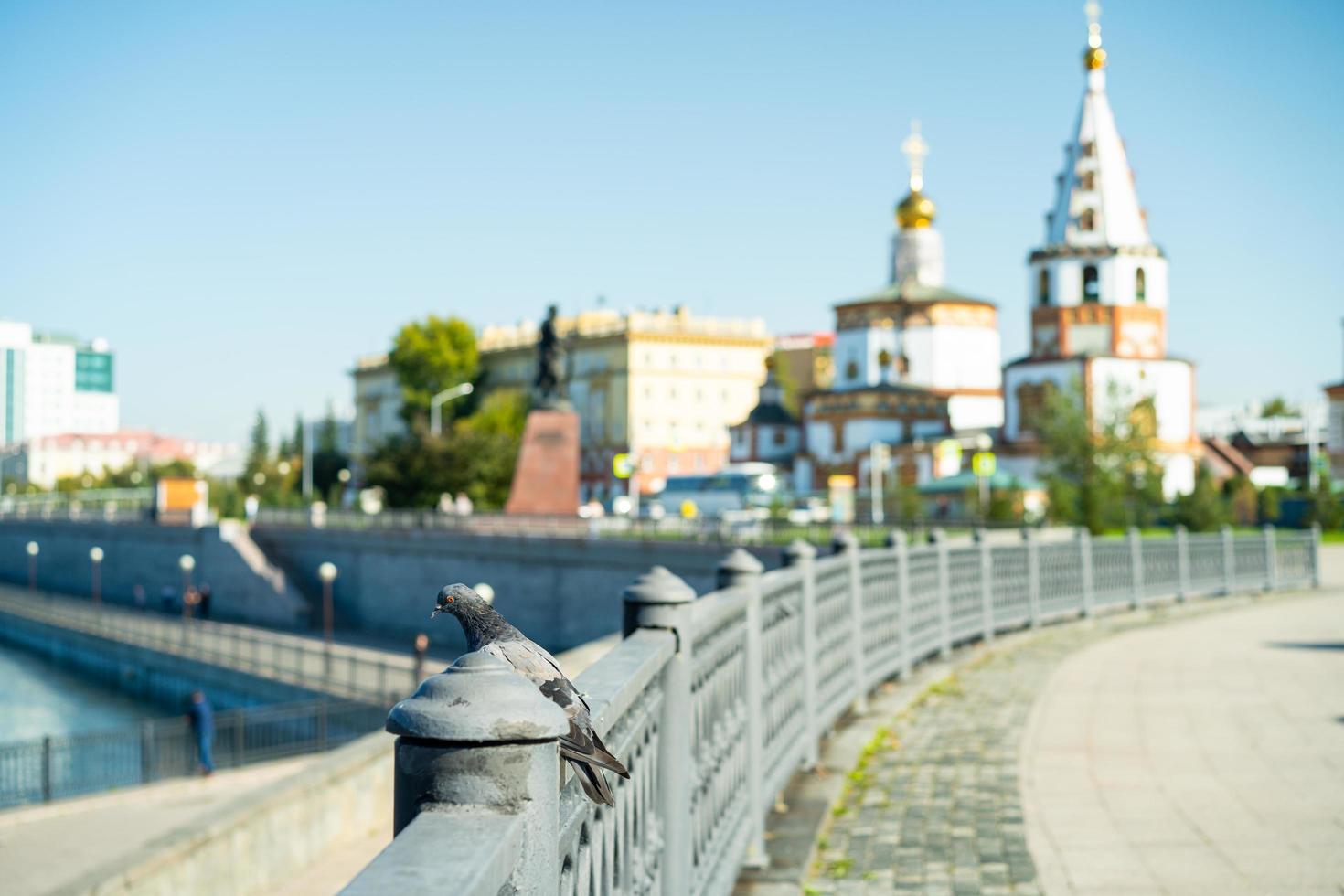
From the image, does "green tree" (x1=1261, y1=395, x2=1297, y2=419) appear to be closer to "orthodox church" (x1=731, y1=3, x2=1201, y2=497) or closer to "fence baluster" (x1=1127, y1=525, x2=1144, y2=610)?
"orthodox church" (x1=731, y1=3, x2=1201, y2=497)

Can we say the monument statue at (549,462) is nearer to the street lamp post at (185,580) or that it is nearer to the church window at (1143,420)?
the street lamp post at (185,580)

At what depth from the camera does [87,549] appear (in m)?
76.5

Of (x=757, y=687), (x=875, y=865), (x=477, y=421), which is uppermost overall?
(x=477, y=421)

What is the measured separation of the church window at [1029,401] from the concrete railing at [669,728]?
53987 millimetres

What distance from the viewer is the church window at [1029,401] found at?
223ft

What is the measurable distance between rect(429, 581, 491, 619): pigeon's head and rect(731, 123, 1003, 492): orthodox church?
72.6 metres

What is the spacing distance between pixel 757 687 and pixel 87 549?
76002mm

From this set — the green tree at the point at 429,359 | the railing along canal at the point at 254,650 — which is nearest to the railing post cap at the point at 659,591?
the railing along canal at the point at 254,650

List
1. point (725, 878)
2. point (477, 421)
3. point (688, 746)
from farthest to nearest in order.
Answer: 1. point (477, 421)
2. point (725, 878)
3. point (688, 746)

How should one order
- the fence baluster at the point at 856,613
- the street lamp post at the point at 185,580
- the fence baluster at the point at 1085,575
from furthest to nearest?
1. the street lamp post at the point at 185,580
2. the fence baluster at the point at 1085,575
3. the fence baluster at the point at 856,613

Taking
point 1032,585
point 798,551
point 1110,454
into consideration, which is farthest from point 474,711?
point 1110,454

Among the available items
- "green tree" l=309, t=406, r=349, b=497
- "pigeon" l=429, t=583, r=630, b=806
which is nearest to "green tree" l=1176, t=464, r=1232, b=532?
"pigeon" l=429, t=583, r=630, b=806

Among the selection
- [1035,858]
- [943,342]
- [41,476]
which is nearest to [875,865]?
[1035,858]

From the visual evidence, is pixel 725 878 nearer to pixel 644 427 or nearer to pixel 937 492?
pixel 937 492
